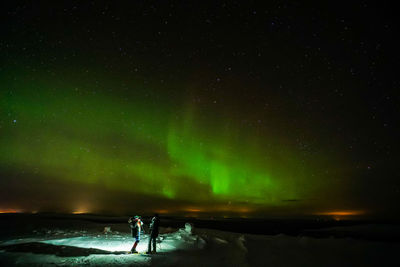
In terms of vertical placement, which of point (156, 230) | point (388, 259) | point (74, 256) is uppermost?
point (156, 230)

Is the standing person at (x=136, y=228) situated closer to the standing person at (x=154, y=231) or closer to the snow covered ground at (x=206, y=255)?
the standing person at (x=154, y=231)

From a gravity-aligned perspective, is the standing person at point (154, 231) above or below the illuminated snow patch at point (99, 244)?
above

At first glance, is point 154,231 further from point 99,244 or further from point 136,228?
point 99,244

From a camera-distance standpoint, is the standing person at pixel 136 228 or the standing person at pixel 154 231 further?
the standing person at pixel 136 228

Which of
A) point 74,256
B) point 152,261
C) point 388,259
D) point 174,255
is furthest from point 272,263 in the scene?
point 74,256

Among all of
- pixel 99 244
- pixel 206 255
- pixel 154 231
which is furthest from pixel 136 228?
pixel 206 255

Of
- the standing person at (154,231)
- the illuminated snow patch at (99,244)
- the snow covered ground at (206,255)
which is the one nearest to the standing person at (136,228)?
the standing person at (154,231)

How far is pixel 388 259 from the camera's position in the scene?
1391cm

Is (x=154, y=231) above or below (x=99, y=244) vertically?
above

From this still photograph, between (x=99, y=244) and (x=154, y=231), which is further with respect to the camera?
(x=99, y=244)

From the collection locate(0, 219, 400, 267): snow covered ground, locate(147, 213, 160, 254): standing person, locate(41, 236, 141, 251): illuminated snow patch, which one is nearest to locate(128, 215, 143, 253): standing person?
locate(147, 213, 160, 254): standing person

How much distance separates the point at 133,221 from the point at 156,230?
159 cm

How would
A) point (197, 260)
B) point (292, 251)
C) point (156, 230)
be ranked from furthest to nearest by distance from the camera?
point (292, 251)
point (156, 230)
point (197, 260)

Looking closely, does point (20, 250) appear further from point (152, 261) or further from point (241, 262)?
point (241, 262)
